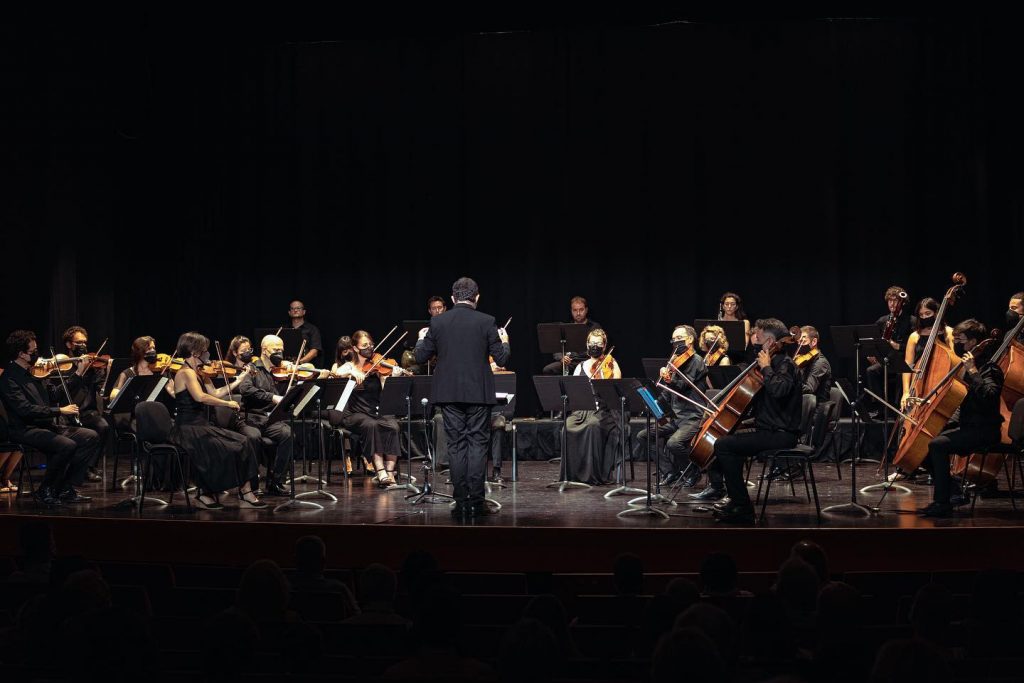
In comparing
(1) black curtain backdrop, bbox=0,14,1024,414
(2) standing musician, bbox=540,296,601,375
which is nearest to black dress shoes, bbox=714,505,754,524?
(2) standing musician, bbox=540,296,601,375

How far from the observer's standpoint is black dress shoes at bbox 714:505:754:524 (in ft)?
22.2

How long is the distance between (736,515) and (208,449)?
3.75 m

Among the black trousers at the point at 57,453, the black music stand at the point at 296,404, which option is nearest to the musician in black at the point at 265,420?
the black music stand at the point at 296,404

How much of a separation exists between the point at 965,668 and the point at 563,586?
2.33m

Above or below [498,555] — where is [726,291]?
above

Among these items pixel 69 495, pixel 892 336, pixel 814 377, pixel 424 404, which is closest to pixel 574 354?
pixel 814 377

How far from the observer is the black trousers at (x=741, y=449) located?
273 inches

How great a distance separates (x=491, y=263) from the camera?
1257 cm

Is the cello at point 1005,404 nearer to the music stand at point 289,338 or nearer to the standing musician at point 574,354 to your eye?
the standing musician at point 574,354

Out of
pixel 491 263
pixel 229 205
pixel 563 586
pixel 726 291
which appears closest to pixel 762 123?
pixel 726 291

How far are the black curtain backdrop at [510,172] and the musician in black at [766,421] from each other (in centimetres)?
519

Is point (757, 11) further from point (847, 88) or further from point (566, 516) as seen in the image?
point (566, 516)

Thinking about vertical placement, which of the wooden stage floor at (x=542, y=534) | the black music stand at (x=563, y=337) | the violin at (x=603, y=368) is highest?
the black music stand at (x=563, y=337)

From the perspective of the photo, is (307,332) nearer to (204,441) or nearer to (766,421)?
(204,441)
